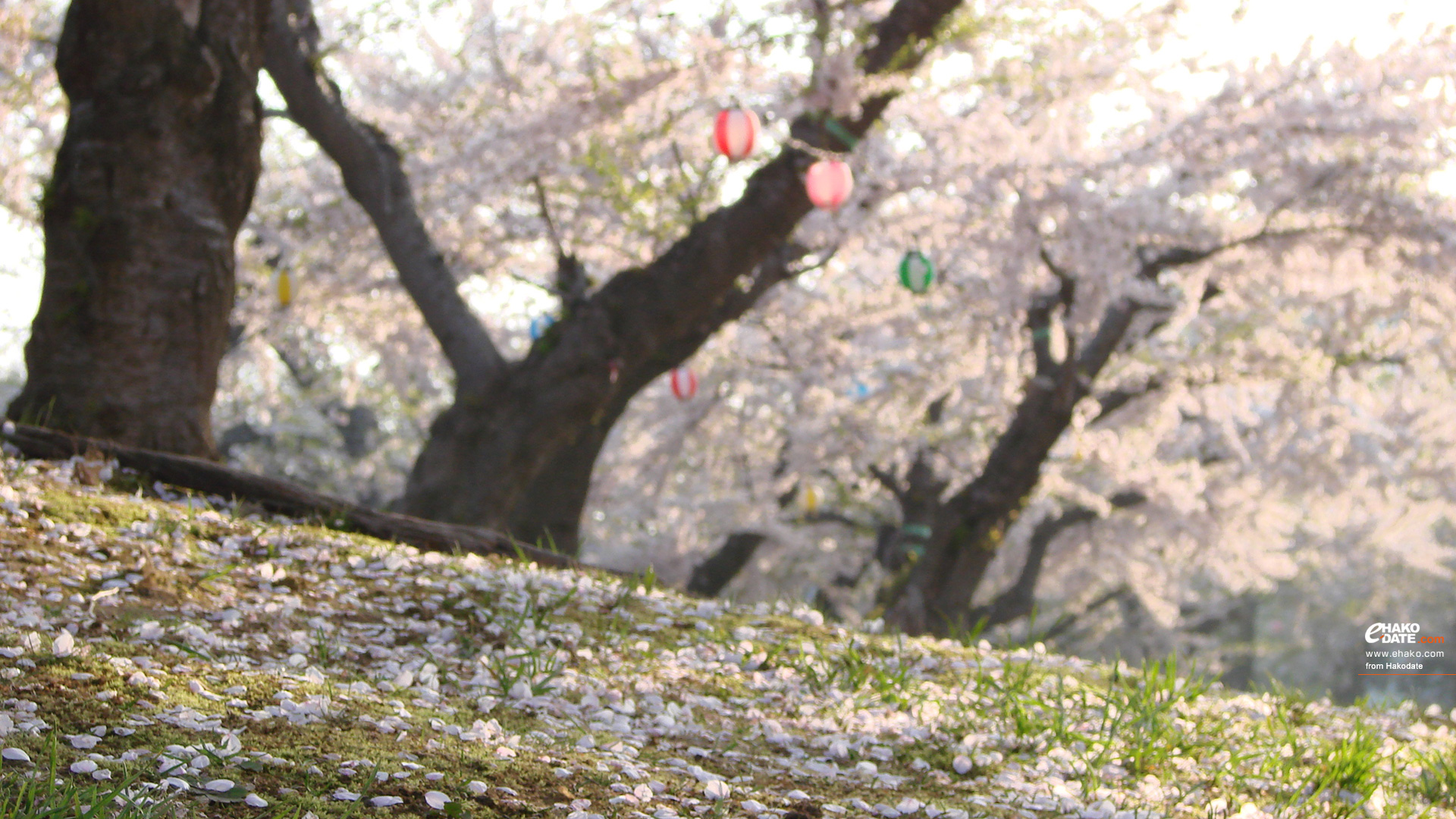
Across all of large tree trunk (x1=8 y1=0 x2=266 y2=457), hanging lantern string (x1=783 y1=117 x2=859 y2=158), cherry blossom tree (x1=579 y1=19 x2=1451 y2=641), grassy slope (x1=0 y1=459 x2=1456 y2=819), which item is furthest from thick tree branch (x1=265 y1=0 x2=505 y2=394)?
cherry blossom tree (x1=579 y1=19 x2=1451 y2=641)

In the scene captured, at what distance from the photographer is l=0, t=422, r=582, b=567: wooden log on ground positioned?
5340mm

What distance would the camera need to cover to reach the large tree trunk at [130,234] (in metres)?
5.71

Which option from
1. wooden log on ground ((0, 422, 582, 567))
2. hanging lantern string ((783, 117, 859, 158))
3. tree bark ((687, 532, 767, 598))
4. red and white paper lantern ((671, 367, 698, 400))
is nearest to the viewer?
wooden log on ground ((0, 422, 582, 567))

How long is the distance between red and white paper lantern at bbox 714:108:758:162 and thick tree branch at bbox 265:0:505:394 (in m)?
2.79

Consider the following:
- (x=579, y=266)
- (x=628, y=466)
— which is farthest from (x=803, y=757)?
(x=628, y=466)

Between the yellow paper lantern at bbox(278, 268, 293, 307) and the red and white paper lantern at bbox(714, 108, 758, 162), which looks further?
the yellow paper lantern at bbox(278, 268, 293, 307)

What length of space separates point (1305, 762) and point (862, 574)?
1724cm

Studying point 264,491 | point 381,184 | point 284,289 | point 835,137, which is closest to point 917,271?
point 835,137

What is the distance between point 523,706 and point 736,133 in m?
4.43

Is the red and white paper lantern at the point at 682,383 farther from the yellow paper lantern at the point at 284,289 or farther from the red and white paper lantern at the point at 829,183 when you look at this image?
the red and white paper lantern at the point at 829,183

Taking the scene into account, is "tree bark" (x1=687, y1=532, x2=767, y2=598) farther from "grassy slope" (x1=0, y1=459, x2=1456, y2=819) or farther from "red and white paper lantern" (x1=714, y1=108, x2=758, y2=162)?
"grassy slope" (x1=0, y1=459, x2=1456, y2=819)

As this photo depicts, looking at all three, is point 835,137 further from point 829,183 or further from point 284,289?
point 284,289

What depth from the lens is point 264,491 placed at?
573 cm

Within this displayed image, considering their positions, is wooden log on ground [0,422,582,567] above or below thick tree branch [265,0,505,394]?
below
